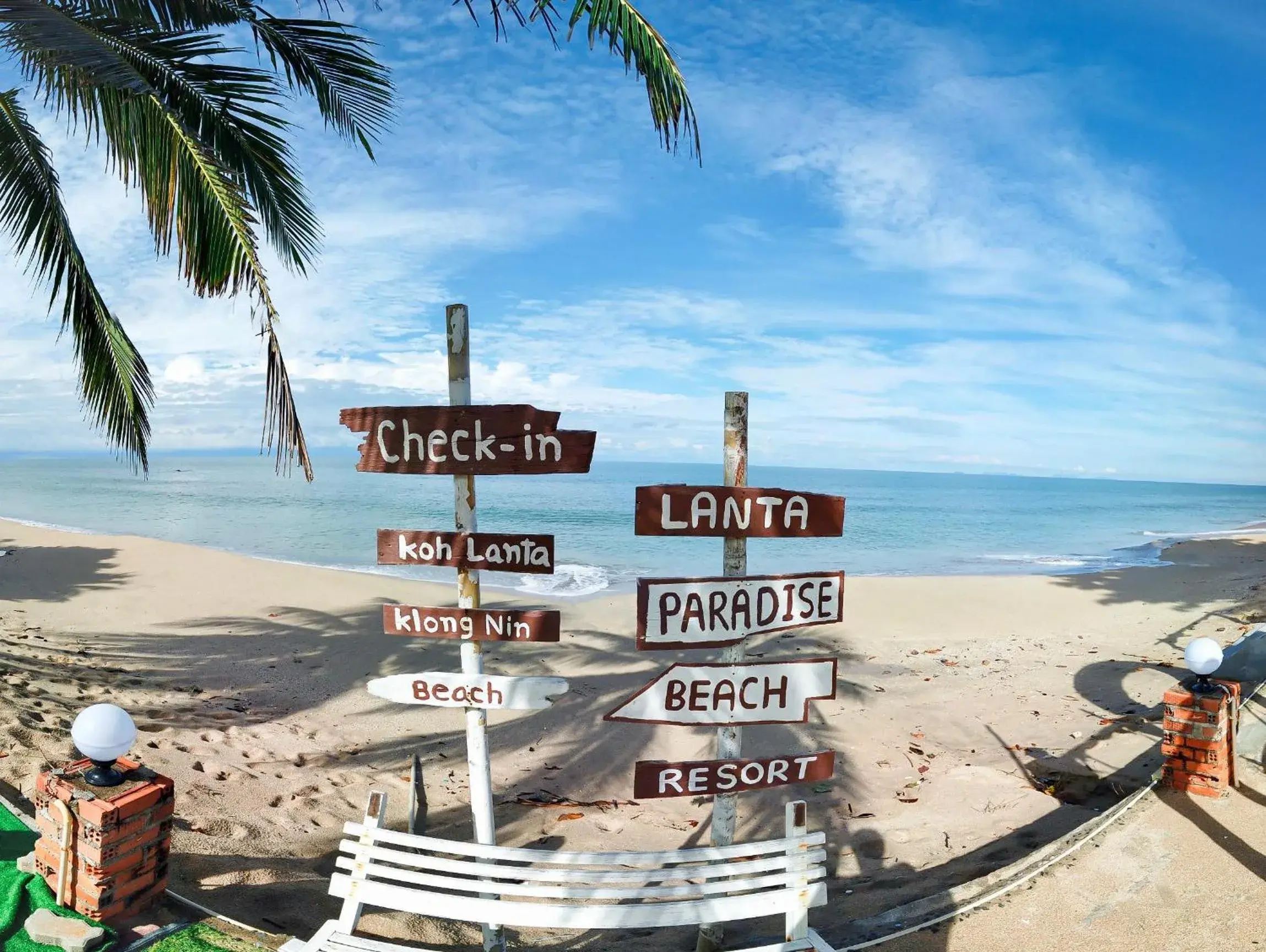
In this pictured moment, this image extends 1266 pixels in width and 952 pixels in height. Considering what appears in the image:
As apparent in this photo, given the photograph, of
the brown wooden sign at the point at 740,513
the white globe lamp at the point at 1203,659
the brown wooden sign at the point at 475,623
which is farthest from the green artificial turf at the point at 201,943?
the white globe lamp at the point at 1203,659

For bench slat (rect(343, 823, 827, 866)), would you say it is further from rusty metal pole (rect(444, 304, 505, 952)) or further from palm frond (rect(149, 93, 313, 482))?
palm frond (rect(149, 93, 313, 482))

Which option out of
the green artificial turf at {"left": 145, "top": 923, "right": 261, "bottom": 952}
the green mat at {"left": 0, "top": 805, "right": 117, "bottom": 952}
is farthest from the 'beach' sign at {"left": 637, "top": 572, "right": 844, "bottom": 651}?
the green mat at {"left": 0, "top": 805, "right": 117, "bottom": 952}

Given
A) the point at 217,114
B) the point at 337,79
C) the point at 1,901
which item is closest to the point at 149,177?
the point at 217,114

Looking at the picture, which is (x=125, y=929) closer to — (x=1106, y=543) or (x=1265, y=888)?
(x=1265, y=888)

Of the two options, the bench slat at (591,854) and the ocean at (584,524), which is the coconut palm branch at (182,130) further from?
the ocean at (584,524)

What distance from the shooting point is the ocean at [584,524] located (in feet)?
82.6

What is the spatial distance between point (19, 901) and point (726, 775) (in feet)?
10.4

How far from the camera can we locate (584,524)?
37781mm

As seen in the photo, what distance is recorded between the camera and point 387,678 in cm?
403

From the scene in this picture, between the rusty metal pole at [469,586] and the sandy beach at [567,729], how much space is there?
0.82 meters

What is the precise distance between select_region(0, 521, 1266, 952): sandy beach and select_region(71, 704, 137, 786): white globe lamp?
94 cm

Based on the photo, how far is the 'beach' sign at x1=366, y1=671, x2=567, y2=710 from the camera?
13.0 feet

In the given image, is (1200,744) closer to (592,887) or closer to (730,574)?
(730,574)

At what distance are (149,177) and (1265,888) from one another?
802 cm
